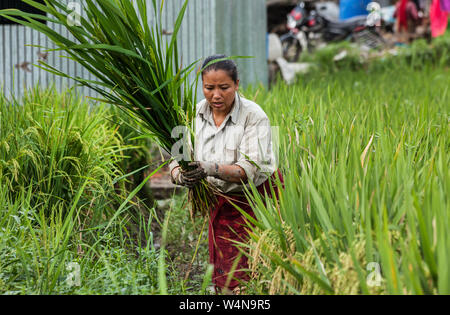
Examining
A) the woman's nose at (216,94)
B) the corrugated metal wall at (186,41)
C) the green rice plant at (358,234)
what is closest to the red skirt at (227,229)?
the green rice plant at (358,234)

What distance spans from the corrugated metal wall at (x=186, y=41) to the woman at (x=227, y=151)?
9.52 feet

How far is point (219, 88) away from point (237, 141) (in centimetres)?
25

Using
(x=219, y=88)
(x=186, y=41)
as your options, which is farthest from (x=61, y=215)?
(x=186, y=41)

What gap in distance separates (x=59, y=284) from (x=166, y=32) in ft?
14.2

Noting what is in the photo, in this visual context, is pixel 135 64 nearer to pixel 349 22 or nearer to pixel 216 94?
pixel 216 94

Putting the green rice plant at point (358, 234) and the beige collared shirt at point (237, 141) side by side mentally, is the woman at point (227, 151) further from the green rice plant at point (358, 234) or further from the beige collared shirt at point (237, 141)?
the green rice plant at point (358, 234)

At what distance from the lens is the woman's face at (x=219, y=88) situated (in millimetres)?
2352

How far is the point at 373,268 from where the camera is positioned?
157 cm

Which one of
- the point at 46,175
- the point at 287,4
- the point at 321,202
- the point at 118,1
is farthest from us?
the point at 287,4

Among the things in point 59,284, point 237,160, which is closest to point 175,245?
point 237,160

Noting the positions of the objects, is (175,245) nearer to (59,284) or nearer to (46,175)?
(46,175)

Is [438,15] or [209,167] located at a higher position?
[438,15]

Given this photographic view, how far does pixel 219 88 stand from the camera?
2387 millimetres

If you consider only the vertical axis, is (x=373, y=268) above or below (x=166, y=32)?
below
